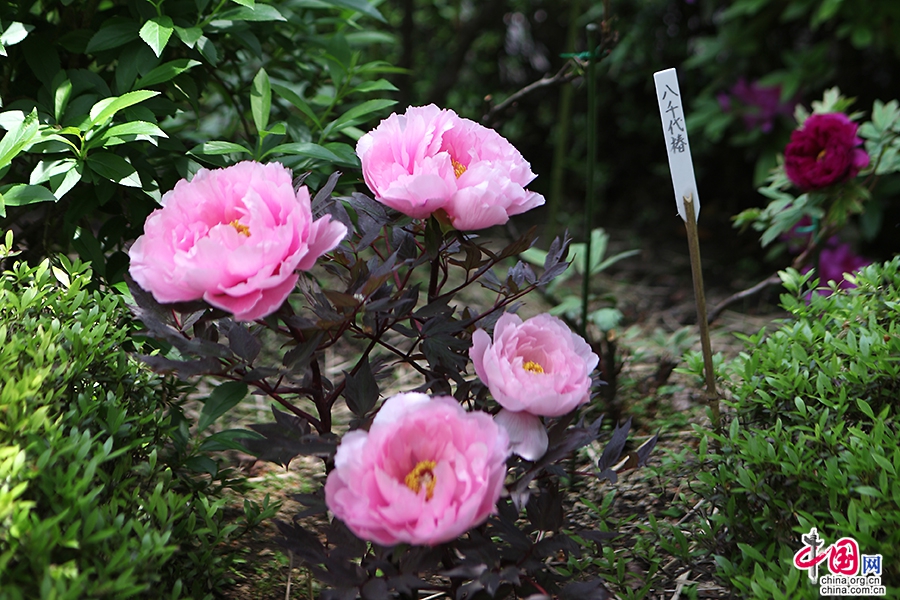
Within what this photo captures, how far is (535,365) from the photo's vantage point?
0.97 m

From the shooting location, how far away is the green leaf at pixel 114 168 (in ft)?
3.97

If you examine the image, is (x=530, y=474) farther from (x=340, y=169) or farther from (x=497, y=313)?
(x=340, y=169)

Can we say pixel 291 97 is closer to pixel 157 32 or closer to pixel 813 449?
pixel 157 32

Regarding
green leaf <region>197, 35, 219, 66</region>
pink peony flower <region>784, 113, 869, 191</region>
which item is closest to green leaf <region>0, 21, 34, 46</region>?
green leaf <region>197, 35, 219, 66</region>

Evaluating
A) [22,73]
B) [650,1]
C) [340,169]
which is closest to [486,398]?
[340,169]

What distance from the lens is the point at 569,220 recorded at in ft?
11.7

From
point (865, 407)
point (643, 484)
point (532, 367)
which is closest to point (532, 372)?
point (532, 367)

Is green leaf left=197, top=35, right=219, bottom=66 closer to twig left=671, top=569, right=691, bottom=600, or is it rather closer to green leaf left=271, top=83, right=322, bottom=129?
green leaf left=271, top=83, right=322, bottom=129

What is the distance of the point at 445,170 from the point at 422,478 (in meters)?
0.39

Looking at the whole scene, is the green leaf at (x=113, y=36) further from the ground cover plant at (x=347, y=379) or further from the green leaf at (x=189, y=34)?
the green leaf at (x=189, y=34)

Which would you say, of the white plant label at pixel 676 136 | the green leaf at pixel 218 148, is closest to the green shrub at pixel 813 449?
the white plant label at pixel 676 136

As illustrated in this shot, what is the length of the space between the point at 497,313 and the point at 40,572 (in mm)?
696

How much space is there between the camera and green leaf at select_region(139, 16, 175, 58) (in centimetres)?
120

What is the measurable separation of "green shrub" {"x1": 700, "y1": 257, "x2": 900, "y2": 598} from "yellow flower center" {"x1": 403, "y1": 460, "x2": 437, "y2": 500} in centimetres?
46
